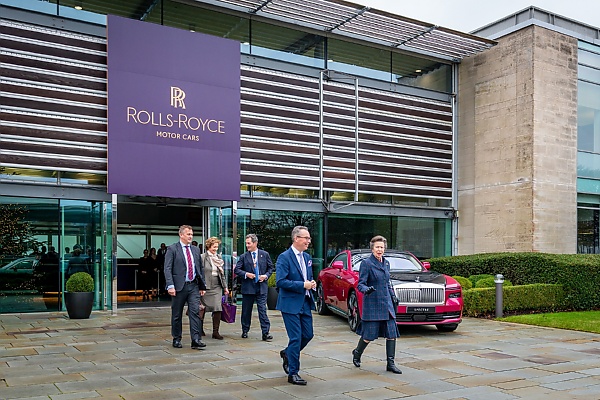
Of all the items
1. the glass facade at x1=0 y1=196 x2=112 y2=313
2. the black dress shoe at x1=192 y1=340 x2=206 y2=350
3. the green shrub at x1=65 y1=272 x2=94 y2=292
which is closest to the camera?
the black dress shoe at x1=192 y1=340 x2=206 y2=350

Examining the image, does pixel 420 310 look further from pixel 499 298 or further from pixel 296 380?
pixel 296 380

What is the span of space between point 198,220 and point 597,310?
435 inches

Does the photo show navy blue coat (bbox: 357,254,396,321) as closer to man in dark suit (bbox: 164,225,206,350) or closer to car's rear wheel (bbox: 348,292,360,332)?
man in dark suit (bbox: 164,225,206,350)

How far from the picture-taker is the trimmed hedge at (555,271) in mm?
15788

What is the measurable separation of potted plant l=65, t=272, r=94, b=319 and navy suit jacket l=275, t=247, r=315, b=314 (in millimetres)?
8107

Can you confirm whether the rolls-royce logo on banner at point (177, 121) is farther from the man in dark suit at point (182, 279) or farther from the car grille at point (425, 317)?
the car grille at point (425, 317)

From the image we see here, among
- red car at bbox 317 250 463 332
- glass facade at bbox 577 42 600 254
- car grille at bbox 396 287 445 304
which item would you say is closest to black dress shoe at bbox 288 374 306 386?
red car at bbox 317 250 463 332

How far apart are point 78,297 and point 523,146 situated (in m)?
13.8

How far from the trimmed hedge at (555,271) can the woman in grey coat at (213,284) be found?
9.28 m

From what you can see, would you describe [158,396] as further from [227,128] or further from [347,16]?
[347,16]

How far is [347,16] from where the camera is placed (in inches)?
720

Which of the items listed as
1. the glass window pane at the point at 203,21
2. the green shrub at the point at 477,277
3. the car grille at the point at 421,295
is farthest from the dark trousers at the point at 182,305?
the glass window pane at the point at 203,21

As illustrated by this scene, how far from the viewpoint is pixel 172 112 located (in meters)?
16.1

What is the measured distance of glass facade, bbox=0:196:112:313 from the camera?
588 inches
